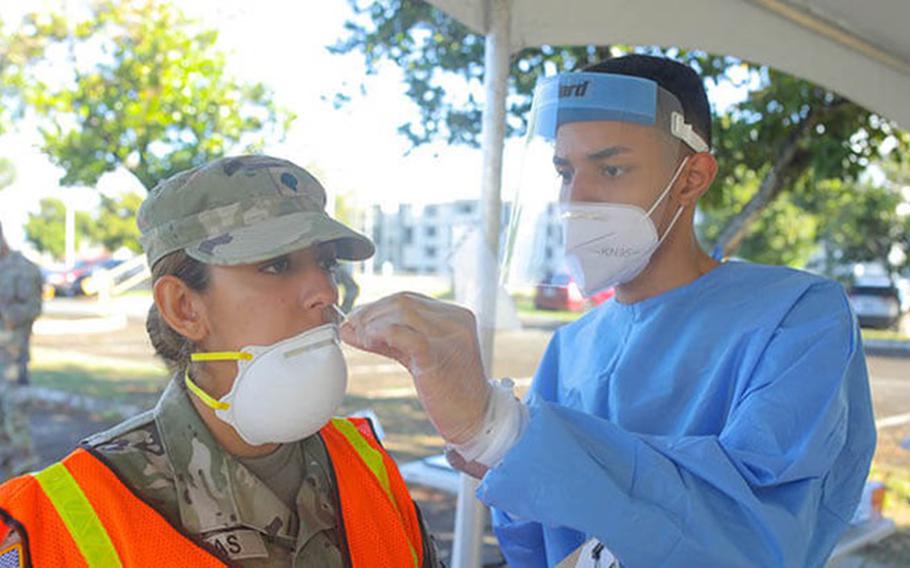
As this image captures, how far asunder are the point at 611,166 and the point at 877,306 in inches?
940

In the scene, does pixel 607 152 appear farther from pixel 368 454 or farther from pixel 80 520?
pixel 80 520

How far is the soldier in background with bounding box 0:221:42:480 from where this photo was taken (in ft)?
21.0

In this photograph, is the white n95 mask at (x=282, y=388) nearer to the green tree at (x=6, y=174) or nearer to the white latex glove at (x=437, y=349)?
the white latex glove at (x=437, y=349)

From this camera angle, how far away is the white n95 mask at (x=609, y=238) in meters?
1.66

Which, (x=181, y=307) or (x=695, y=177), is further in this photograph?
(x=695, y=177)

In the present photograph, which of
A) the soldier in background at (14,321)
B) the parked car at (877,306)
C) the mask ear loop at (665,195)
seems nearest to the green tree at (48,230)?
the parked car at (877,306)

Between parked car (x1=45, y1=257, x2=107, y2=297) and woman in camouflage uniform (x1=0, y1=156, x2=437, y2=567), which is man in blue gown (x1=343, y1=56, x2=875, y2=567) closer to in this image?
woman in camouflage uniform (x1=0, y1=156, x2=437, y2=567)

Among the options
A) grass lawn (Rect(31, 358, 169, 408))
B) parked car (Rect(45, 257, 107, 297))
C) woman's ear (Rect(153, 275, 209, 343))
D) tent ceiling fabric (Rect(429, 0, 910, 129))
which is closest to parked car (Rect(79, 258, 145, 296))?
parked car (Rect(45, 257, 107, 297))

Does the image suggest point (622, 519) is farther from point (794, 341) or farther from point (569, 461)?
point (794, 341)

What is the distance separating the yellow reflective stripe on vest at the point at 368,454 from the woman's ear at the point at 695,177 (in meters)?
0.85

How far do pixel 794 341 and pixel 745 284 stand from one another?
267mm

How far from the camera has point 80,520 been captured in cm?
132

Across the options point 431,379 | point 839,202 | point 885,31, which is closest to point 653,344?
point 431,379

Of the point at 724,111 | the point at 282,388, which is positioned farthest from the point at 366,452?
the point at 724,111
